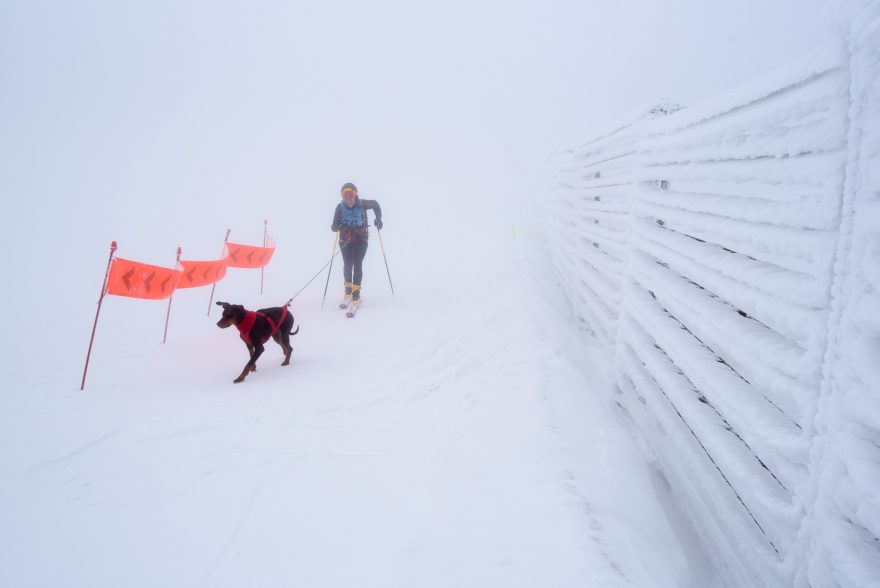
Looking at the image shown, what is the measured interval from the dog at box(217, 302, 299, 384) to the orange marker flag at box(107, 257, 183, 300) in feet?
4.67

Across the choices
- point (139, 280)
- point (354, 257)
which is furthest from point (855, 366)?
point (139, 280)

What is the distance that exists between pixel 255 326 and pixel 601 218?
175 inches

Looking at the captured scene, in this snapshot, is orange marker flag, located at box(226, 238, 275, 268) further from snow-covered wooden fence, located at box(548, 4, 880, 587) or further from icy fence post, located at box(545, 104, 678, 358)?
snow-covered wooden fence, located at box(548, 4, 880, 587)

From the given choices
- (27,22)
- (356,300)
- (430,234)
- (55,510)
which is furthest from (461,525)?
(27,22)

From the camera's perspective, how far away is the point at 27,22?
68.2 metres

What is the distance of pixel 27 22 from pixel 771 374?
109 metres

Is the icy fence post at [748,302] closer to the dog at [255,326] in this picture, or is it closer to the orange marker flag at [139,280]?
the dog at [255,326]

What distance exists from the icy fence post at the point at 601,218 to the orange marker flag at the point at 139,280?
18.8 feet

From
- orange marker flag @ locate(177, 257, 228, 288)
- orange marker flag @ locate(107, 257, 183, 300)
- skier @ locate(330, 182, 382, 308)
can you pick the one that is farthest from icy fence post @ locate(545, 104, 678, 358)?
orange marker flag @ locate(177, 257, 228, 288)

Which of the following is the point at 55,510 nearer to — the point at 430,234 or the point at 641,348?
the point at 641,348

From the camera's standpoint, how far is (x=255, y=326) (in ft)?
16.9

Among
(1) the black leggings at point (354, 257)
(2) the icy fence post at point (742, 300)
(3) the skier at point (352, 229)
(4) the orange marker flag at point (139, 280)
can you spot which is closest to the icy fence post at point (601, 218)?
(2) the icy fence post at point (742, 300)

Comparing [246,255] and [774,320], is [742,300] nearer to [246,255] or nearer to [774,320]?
[774,320]

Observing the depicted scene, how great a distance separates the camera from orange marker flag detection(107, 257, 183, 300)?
5.23 meters
